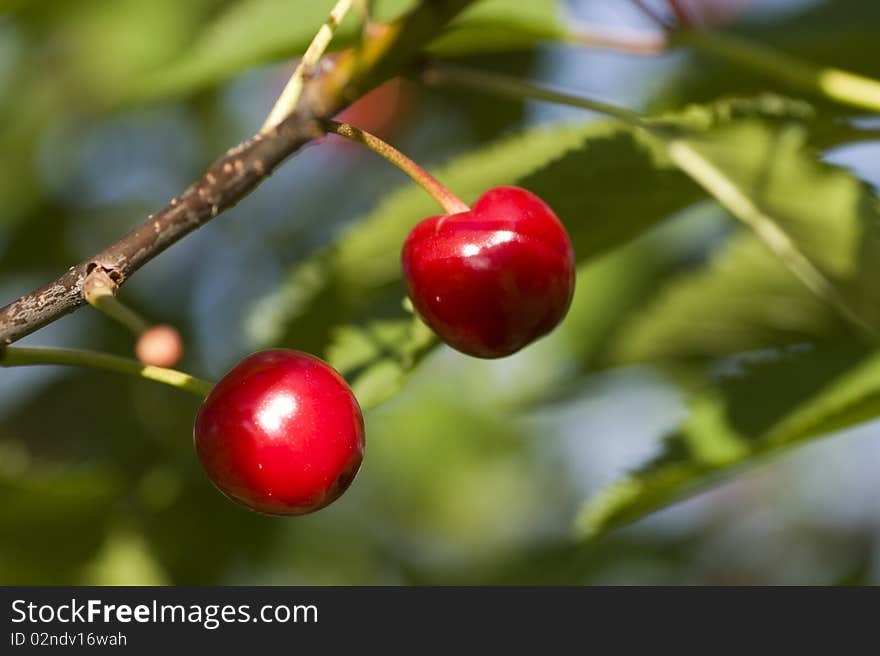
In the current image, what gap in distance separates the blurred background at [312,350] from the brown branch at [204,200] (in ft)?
1.36

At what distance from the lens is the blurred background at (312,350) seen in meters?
1.74

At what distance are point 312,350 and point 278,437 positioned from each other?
421 mm

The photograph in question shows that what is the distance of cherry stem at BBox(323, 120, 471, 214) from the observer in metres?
0.91

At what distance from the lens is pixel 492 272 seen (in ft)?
3.19

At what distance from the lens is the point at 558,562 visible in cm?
241

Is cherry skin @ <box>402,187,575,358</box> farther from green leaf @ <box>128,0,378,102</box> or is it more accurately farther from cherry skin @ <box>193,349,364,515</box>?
green leaf @ <box>128,0,378,102</box>

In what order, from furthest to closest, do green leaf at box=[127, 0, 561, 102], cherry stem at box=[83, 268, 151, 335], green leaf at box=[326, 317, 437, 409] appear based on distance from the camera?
green leaf at box=[127, 0, 561, 102], green leaf at box=[326, 317, 437, 409], cherry stem at box=[83, 268, 151, 335]

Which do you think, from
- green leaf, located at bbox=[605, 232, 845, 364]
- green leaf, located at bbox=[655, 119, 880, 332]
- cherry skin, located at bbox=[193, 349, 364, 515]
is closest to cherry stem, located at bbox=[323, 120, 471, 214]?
cherry skin, located at bbox=[193, 349, 364, 515]

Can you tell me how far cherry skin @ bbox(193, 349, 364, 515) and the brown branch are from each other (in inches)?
6.1

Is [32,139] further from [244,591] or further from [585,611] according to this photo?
[585,611]

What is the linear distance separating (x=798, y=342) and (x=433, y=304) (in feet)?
3.09

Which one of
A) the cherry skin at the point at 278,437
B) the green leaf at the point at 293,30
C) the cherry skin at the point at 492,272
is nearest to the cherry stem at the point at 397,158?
the cherry skin at the point at 492,272

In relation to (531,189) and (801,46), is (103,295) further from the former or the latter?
(801,46)

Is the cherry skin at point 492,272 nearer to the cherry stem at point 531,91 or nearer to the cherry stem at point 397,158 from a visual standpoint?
the cherry stem at point 397,158
